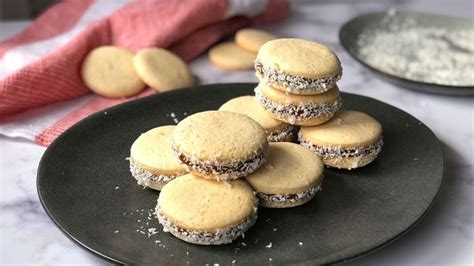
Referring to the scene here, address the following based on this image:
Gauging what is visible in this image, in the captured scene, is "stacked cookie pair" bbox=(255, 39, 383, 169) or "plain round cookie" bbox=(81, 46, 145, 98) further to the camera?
"plain round cookie" bbox=(81, 46, 145, 98)

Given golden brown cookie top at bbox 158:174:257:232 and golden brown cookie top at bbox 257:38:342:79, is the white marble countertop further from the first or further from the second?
golden brown cookie top at bbox 257:38:342:79

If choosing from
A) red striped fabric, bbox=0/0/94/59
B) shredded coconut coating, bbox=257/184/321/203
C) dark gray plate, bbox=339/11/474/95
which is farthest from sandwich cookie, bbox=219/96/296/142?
red striped fabric, bbox=0/0/94/59

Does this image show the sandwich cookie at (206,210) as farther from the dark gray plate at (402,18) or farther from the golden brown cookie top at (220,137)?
the dark gray plate at (402,18)

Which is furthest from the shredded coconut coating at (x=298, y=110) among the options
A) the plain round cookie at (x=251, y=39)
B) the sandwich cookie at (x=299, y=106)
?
the plain round cookie at (x=251, y=39)

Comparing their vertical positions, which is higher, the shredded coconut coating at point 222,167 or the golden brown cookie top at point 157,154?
the shredded coconut coating at point 222,167

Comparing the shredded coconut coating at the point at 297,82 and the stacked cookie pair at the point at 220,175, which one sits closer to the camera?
the stacked cookie pair at the point at 220,175

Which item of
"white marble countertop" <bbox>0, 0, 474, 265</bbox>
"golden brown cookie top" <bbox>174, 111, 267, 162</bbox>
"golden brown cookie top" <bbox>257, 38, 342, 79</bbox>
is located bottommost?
"white marble countertop" <bbox>0, 0, 474, 265</bbox>

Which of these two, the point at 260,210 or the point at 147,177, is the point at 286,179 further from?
the point at 147,177
